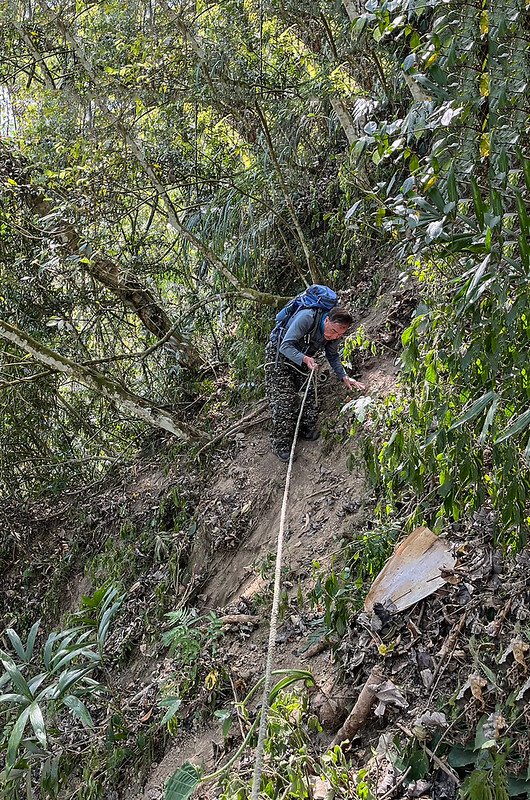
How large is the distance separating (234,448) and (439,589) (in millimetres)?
4002

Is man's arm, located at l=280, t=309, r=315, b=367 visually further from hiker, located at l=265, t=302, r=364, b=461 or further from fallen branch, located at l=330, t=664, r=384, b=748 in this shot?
fallen branch, located at l=330, t=664, r=384, b=748

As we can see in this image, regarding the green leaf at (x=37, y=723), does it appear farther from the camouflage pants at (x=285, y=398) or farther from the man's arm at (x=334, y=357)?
the man's arm at (x=334, y=357)

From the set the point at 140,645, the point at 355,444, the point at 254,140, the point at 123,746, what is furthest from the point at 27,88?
the point at 123,746

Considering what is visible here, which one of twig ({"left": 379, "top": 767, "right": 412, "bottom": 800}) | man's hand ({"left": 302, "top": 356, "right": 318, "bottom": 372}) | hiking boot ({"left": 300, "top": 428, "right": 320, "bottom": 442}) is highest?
man's hand ({"left": 302, "top": 356, "right": 318, "bottom": 372})

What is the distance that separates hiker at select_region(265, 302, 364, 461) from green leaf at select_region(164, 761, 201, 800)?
3063mm

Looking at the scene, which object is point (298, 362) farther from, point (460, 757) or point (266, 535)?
point (460, 757)

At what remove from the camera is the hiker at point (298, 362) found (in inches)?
225

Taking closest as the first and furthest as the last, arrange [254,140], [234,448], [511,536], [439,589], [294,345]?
[511,536] < [439,589] < [294,345] < [234,448] < [254,140]

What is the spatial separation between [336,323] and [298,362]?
445 mm

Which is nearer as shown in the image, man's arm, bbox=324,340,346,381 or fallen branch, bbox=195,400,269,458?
man's arm, bbox=324,340,346,381

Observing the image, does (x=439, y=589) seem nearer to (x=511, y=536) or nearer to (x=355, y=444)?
(x=511, y=536)

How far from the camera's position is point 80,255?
6629mm

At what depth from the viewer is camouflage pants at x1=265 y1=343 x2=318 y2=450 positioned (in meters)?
6.28

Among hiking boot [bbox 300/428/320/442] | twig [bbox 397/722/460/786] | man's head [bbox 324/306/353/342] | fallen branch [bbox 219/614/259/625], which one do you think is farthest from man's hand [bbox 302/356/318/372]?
twig [bbox 397/722/460/786]
